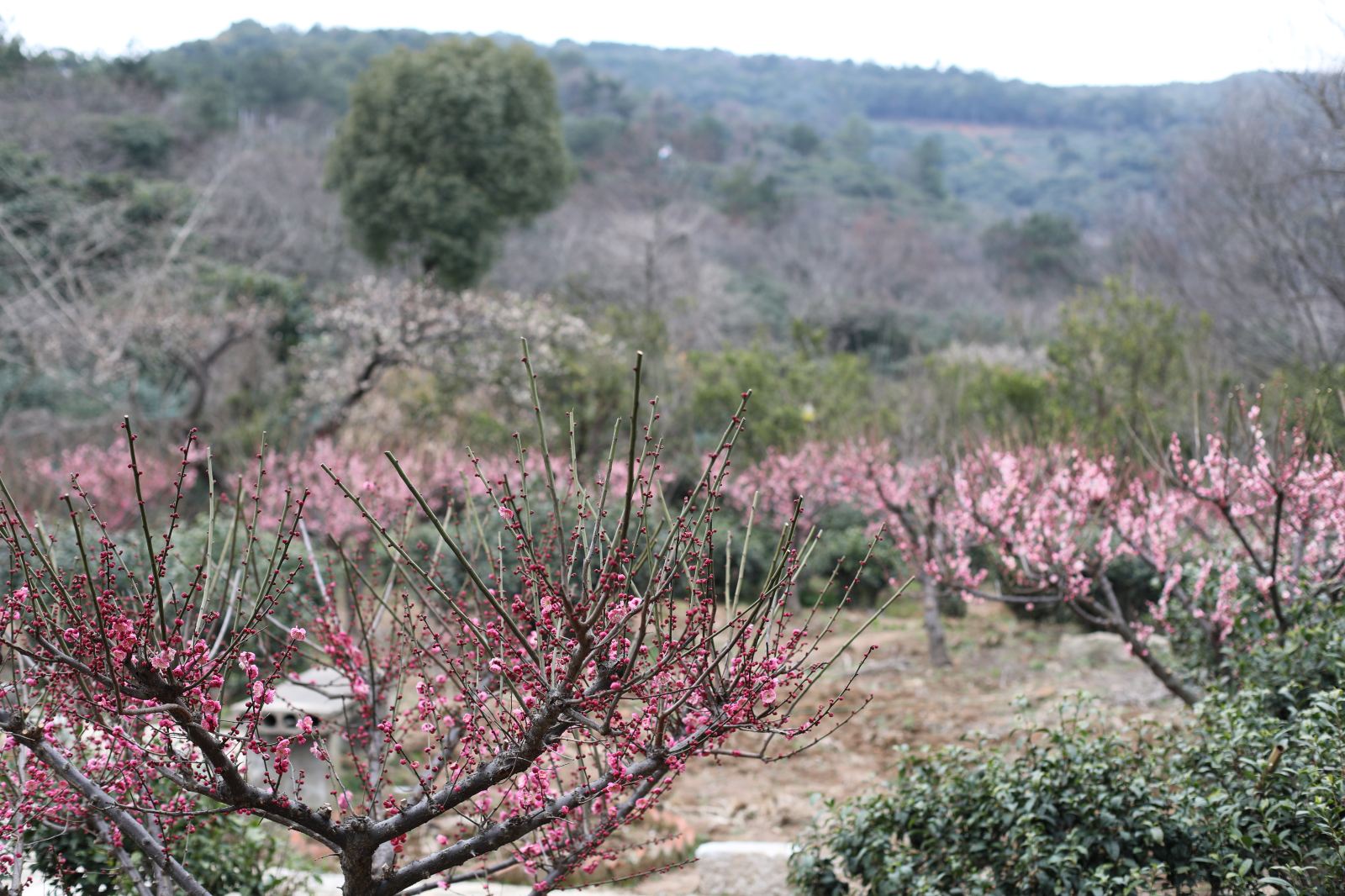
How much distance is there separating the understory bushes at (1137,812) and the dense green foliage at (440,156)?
16.2 meters

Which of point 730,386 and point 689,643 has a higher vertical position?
point 689,643

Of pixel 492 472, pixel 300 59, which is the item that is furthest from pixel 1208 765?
pixel 300 59

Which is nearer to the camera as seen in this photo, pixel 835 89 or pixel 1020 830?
pixel 1020 830

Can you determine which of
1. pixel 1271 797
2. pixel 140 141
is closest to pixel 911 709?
pixel 1271 797

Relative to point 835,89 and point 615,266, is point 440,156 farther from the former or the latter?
point 835,89

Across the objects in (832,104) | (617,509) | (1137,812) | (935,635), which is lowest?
(935,635)

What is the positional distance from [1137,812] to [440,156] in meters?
17.6

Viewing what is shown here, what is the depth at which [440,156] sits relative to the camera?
18.7m

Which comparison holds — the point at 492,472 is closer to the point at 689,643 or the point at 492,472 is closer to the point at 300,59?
the point at 689,643

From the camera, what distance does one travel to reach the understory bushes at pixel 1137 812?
3.12 metres

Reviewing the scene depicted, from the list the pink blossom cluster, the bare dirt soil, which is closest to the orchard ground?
the bare dirt soil

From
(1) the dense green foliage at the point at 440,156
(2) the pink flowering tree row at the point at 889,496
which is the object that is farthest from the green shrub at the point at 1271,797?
(1) the dense green foliage at the point at 440,156

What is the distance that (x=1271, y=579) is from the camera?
14.8 feet

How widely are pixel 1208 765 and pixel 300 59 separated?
42.5 metres
